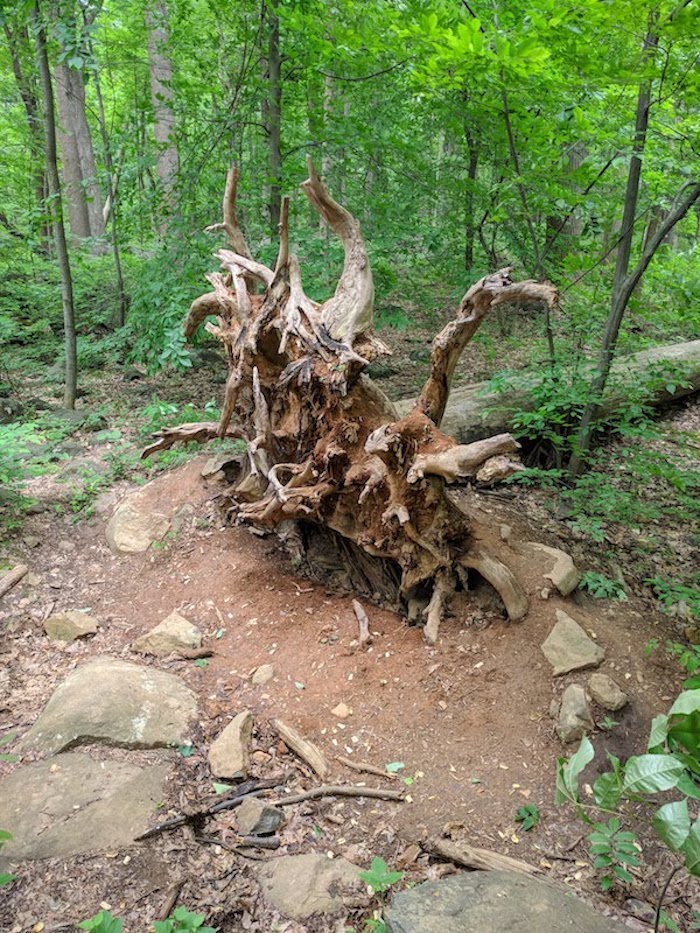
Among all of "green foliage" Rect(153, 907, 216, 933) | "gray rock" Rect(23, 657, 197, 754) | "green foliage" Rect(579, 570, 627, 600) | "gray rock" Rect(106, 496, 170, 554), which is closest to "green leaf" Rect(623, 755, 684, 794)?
"green foliage" Rect(153, 907, 216, 933)

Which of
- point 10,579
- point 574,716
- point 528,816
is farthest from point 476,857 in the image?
point 10,579

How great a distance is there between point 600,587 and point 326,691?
2.04m

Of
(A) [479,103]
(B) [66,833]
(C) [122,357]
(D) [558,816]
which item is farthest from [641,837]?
(C) [122,357]

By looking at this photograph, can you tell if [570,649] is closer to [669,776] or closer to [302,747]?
[302,747]

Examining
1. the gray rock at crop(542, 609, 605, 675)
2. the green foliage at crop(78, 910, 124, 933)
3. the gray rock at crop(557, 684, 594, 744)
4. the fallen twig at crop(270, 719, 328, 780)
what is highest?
the green foliage at crop(78, 910, 124, 933)

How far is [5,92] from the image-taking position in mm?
11953

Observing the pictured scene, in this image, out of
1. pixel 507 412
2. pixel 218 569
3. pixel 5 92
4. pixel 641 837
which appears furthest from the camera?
pixel 5 92

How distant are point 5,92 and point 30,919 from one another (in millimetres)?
14548

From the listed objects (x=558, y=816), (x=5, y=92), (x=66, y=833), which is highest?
(x=5, y=92)

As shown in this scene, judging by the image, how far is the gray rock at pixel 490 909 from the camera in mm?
2006

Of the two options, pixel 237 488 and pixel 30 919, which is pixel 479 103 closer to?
pixel 237 488

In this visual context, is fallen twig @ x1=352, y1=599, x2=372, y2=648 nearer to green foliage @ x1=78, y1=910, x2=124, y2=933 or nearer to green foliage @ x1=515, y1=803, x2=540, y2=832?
green foliage @ x1=515, y1=803, x2=540, y2=832

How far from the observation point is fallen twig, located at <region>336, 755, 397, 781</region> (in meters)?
3.17

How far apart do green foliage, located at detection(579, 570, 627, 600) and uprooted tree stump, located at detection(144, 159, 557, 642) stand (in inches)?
23.5
